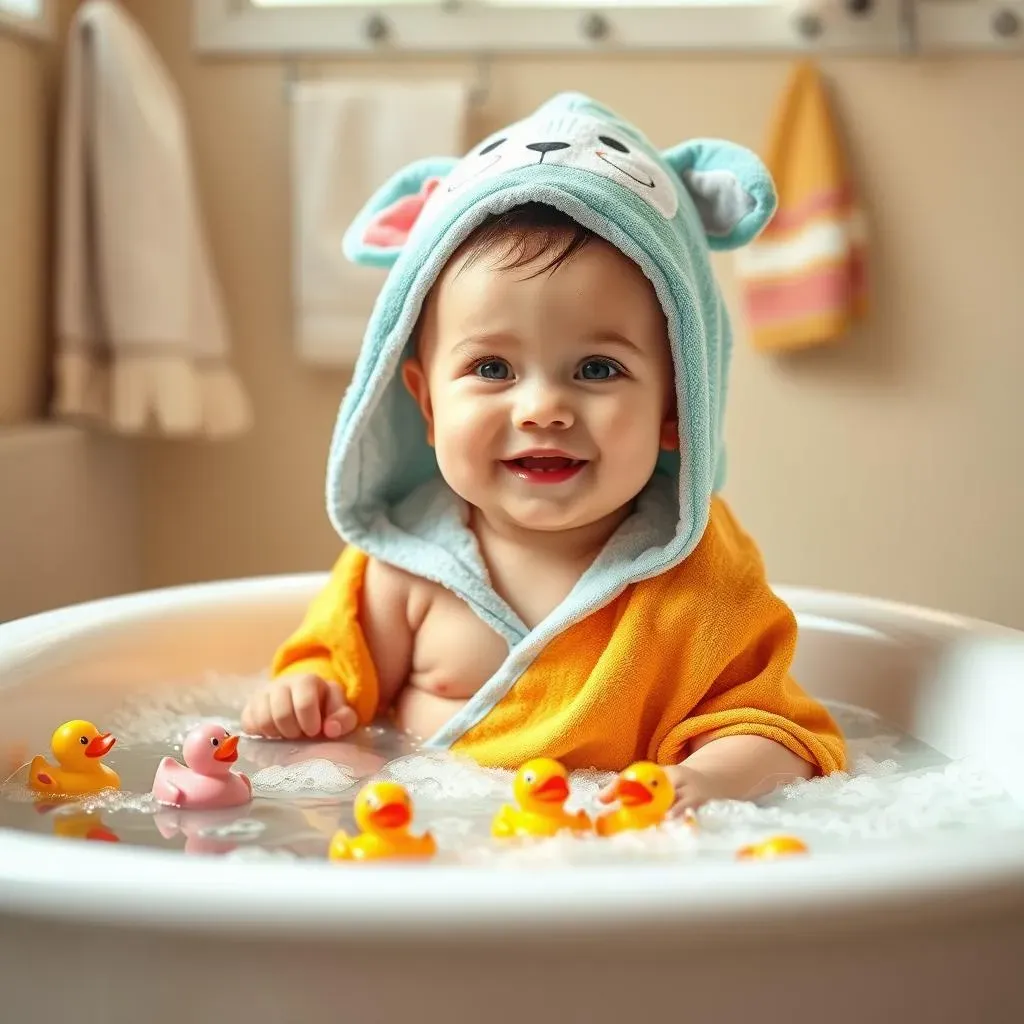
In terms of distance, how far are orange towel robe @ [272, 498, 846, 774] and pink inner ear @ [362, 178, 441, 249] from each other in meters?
0.46

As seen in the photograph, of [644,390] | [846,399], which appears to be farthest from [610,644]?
[846,399]

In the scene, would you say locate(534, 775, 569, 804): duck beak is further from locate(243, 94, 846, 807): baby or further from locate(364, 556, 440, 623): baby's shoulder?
locate(364, 556, 440, 623): baby's shoulder

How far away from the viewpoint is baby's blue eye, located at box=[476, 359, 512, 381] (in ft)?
4.20

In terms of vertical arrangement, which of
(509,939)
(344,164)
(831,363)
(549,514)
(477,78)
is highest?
A: (477,78)

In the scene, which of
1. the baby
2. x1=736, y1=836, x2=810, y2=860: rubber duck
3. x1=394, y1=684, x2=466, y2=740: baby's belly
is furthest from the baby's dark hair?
x1=736, y1=836, x2=810, y2=860: rubber duck

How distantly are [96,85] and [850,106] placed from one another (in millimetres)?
1268

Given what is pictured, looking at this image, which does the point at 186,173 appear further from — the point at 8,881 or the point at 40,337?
the point at 8,881

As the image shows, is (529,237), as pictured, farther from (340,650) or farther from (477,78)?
(477,78)

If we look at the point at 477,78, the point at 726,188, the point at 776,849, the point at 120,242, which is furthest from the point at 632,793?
the point at 477,78

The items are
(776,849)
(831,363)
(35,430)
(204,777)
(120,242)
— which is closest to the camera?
(776,849)

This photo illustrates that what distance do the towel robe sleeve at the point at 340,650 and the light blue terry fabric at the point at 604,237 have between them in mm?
55

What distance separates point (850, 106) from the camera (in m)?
2.42

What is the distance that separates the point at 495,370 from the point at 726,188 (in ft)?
1.14

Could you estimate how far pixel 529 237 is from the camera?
1.25 m
